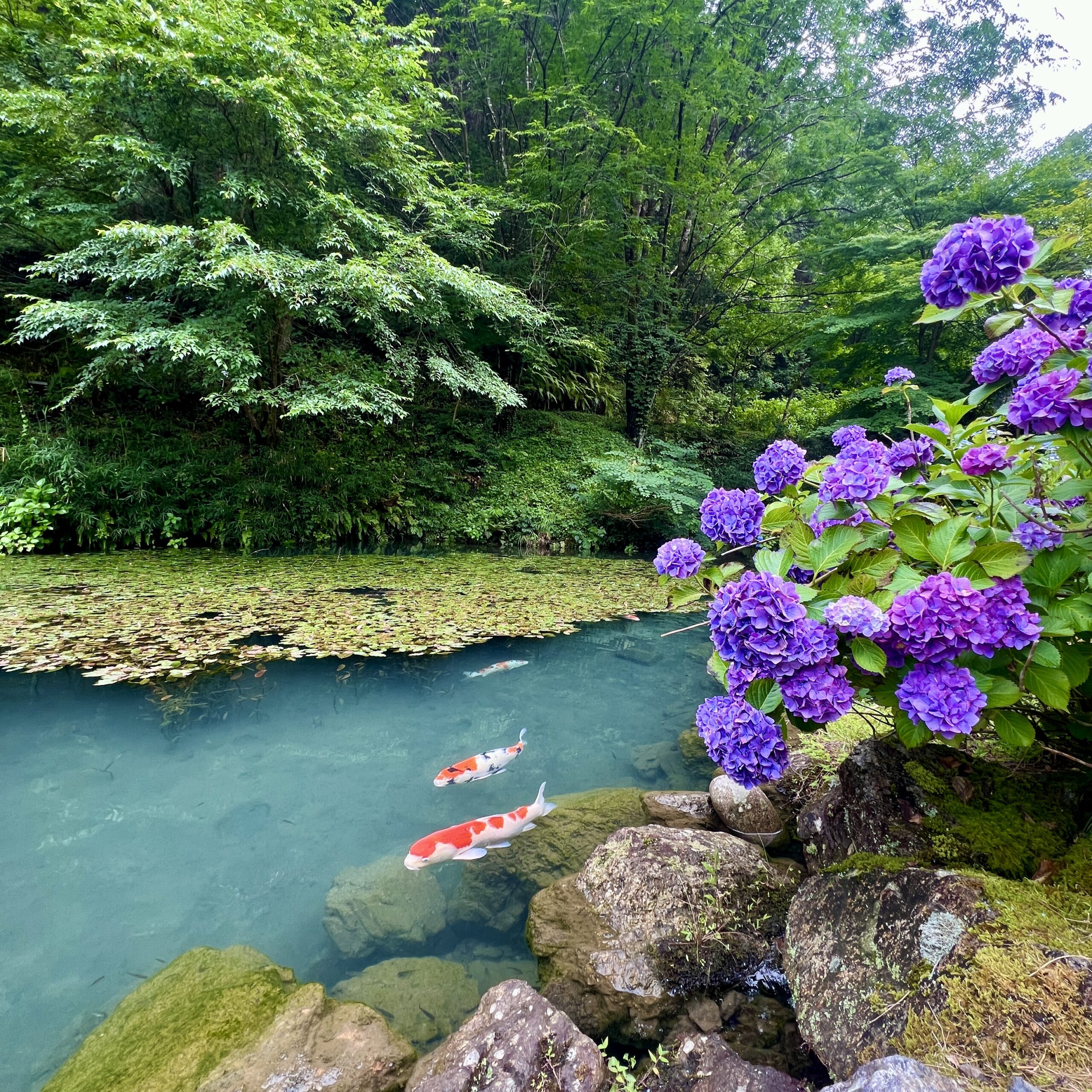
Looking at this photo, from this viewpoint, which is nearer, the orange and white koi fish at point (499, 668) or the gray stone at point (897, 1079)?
the gray stone at point (897, 1079)

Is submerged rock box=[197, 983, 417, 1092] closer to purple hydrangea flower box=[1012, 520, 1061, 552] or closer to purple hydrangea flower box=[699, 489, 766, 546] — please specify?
purple hydrangea flower box=[699, 489, 766, 546]

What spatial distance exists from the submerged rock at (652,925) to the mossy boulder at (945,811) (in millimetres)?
305

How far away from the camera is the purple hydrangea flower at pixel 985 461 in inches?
49.4

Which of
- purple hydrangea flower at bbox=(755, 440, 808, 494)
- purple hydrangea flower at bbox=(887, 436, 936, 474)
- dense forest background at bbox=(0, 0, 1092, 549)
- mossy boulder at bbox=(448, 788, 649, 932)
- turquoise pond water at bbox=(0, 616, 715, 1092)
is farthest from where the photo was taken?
dense forest background at bbox=(0, 0, 1092, 549)

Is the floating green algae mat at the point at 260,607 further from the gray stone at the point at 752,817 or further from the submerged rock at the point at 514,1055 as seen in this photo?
the submerged rock at the point at 514,1055

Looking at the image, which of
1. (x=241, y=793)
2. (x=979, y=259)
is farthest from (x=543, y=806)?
(x=979, y=259)

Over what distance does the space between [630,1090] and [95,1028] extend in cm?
174

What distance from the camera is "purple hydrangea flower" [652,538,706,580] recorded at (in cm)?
161

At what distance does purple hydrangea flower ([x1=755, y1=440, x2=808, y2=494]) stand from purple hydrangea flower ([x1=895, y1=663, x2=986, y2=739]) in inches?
28.0

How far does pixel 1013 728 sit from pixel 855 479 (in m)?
0.66

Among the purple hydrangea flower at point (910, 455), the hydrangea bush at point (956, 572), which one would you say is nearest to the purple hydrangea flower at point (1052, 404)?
the hydrangea bush at point (956, 572)

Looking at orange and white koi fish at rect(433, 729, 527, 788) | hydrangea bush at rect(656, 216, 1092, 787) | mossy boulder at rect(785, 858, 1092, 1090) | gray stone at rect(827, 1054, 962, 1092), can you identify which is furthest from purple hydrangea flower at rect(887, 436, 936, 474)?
orange and white koi fish at rect(433, 729, 527, 788)

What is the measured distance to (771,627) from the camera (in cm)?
118

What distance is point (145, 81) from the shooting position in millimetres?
5301
